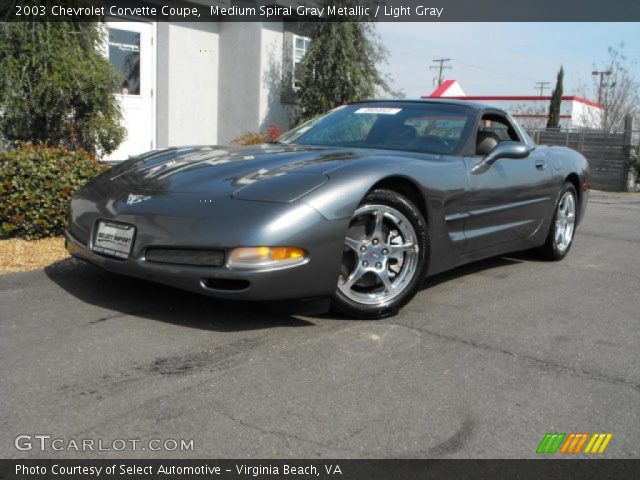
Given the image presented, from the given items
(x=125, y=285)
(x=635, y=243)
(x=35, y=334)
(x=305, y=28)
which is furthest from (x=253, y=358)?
(x=305, y=28)

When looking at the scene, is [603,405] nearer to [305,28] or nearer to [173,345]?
[173,345]

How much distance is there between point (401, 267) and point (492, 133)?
1.67 meters

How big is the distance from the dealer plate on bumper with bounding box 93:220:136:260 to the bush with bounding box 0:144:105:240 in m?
1.91

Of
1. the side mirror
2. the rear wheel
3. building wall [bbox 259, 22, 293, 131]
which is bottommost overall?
the rear wheel

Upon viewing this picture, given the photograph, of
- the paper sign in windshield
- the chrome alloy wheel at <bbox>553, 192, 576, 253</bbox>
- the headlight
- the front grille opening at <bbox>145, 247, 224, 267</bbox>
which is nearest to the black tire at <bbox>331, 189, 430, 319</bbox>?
the headlight

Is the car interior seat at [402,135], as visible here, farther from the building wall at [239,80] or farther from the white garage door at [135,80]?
the building wall at [239,80]

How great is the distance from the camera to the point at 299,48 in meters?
13.4

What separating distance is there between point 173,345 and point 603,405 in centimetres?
194

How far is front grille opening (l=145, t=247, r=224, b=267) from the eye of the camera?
11.4 feet

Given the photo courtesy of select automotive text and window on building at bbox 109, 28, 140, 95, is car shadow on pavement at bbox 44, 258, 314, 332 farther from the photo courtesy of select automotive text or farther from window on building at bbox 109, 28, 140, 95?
window on building at bbox 109, 28, 140, 95

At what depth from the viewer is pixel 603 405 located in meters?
2.95

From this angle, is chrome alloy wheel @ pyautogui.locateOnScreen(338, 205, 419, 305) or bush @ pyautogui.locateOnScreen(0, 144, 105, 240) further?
bush @ pyautogui.locateOnScreen(0, 144, 105, 240)
